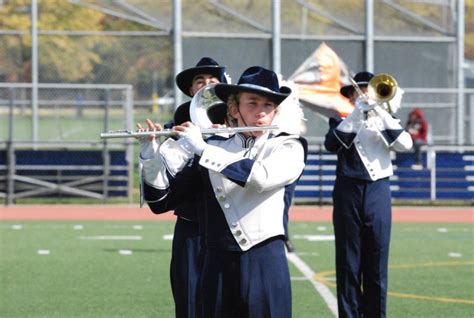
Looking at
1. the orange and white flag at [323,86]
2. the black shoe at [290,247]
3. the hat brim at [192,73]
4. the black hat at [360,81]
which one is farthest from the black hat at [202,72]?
the black shoe at [290,247]

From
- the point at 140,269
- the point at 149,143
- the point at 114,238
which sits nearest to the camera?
the point at 149,143

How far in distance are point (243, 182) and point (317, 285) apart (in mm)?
6247

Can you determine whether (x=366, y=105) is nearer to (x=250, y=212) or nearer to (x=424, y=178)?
(x=250, y=212)

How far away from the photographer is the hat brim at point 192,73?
705cm

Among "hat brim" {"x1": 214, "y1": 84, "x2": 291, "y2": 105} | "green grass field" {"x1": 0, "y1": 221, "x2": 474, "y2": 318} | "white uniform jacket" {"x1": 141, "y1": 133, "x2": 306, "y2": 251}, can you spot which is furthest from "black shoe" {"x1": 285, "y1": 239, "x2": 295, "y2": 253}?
"hat brim" {"x1": 214, "y1": 84, "x2": 291, "y2": 105}

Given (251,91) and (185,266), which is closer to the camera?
(251,91)

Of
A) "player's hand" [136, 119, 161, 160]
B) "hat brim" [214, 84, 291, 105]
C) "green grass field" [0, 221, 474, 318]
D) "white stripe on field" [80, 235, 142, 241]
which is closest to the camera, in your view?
"hat brim" [214, 84, 291, 105]

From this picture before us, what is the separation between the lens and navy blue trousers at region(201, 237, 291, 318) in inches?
210

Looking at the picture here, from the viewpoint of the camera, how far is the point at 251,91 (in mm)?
5324

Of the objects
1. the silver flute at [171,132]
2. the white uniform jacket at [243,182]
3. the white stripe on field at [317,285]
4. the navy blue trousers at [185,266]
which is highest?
the silver flute at [171,132]

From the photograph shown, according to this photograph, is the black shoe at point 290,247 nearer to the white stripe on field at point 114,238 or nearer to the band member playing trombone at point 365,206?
the white stripe on field at point 114,238

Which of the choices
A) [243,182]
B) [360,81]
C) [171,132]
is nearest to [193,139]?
[171,132]

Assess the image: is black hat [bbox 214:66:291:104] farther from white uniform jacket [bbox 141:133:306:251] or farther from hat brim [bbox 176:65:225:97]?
hat brim [bbox 176:65:225:97]

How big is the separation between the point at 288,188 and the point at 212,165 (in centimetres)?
68
